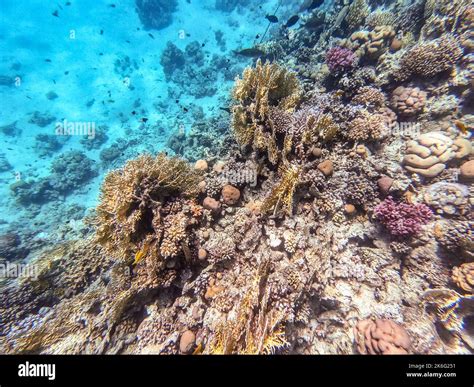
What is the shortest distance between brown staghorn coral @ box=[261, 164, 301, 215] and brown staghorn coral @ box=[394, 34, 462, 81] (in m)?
4.47

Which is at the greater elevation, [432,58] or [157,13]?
[157,13]

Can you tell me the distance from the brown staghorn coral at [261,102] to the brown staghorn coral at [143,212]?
6.11ft

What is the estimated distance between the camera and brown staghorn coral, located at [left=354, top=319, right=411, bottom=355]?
10.0ft

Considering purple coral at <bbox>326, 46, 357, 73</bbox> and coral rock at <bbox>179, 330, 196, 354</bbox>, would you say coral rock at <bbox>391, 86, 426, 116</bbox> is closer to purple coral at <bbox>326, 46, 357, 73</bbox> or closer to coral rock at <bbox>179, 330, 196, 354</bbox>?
purple coral at <bbox>326, 46, 357, 73</bbox>

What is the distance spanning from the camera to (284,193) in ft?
13.8

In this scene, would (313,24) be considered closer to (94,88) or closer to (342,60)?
(342,60)

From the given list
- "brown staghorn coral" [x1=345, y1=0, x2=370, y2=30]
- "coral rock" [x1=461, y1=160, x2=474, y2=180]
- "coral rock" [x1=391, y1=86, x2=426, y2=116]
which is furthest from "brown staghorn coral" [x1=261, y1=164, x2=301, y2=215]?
"brown staghorn coral" [x1=345, y1=0, x2=370, y2=30]

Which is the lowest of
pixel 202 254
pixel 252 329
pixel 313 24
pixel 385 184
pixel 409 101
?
pixel 252 329

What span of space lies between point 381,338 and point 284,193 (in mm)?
2701

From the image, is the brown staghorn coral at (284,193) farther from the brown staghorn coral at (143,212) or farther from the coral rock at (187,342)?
the coral rock at (187,342)

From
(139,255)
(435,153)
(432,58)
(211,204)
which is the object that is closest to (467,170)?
(435,153)

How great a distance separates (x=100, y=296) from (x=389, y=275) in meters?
5.88

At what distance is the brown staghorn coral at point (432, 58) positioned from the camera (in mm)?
5211
